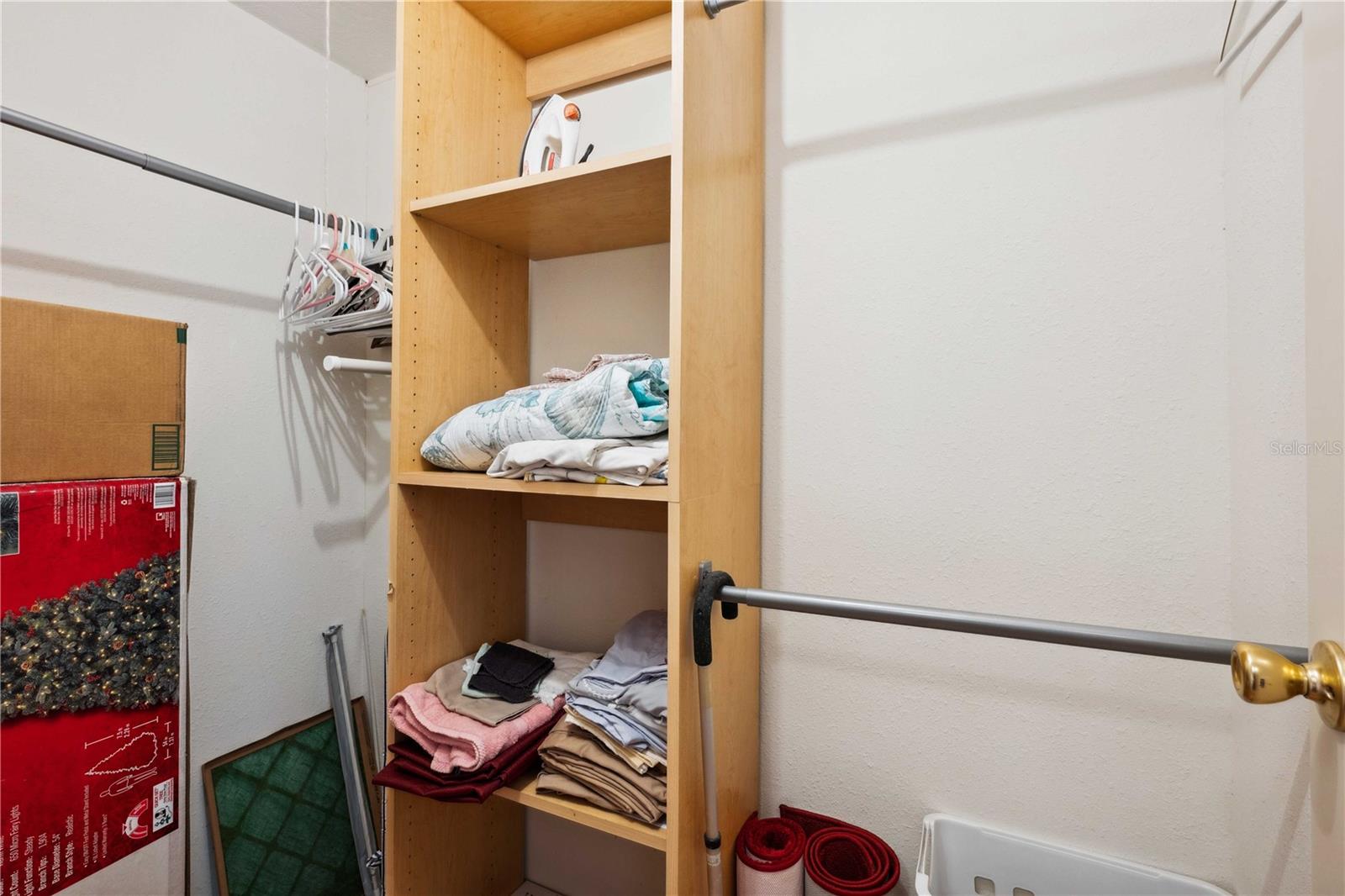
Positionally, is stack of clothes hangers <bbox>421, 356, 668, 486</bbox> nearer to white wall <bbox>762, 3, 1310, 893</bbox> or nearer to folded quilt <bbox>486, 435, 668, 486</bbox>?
folded quilt <bbox>486, 435, 668, 486</bbox>

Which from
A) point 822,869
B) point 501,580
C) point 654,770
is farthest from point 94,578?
point 822,869

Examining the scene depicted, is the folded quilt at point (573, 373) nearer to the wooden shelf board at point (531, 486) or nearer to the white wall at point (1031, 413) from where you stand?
the wooden shelf board at point (531, 486)

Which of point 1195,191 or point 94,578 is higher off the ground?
point 1195,191

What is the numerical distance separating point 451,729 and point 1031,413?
1.04m

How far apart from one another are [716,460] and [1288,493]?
690 millimetres

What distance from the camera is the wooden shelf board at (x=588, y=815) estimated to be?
874 millimetres

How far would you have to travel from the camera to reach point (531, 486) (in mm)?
932

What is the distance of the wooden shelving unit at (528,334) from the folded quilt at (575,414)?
0.20 ft

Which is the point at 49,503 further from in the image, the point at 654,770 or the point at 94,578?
the point at 654,770

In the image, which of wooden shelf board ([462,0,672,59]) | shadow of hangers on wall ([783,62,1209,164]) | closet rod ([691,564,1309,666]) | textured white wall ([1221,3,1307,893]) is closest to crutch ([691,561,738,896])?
closet rod ([691,564,1309,666])

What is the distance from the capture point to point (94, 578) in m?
1.16

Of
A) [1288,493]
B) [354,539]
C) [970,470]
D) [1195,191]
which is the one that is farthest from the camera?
[354,539]

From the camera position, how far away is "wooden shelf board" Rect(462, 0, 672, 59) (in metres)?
1.19

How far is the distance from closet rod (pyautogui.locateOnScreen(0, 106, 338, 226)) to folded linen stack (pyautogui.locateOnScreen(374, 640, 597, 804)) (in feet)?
3.16
